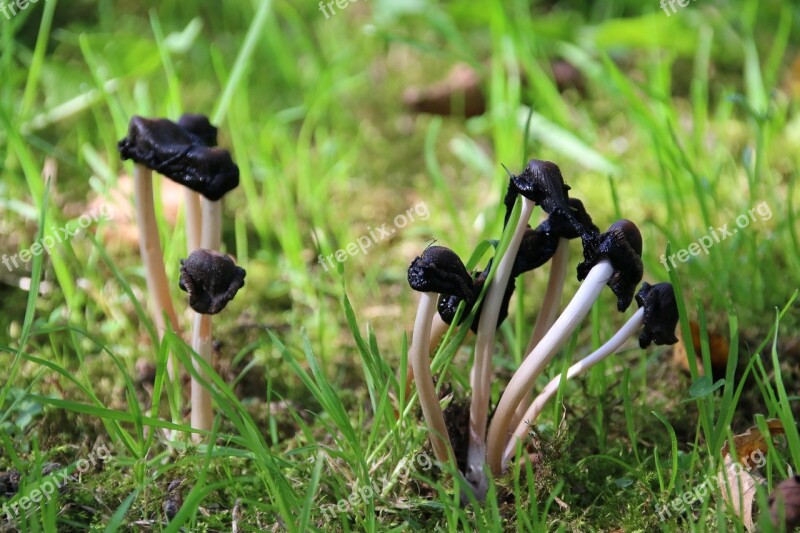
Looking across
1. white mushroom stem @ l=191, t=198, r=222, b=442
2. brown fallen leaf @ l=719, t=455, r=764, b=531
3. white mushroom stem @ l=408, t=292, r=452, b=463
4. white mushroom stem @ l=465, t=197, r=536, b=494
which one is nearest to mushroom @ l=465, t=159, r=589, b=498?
white mushroom stem @ l=465, t=197, r=536, b=494

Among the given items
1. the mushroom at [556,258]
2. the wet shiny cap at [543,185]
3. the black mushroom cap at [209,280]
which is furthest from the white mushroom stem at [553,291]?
the black mushroom cap at [209,280]

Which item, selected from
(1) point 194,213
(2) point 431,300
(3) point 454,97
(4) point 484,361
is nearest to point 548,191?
(2) point 431,300

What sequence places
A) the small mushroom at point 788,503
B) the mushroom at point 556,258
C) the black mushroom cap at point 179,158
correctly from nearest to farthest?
the small mushroom at point 788,503, the mushroom at point 556,258, the black mushroom cap at point 179,158

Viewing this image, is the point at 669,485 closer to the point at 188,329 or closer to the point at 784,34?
the point at 188,329

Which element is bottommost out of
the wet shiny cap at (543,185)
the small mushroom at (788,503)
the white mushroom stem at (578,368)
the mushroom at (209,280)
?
the small mushroom at (788,503)

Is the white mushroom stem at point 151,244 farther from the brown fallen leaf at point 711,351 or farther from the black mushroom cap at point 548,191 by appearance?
the brown fallen leaf at point 711,351

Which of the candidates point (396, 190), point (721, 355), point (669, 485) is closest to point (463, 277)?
point (669, 485)

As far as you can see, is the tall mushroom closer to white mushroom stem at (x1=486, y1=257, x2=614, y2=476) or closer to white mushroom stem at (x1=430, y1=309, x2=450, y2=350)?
white mushroom stem at (x1=430, y1=309, x2=450, y2=350)

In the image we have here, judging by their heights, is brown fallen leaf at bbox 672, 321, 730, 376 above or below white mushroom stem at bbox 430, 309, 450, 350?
below
